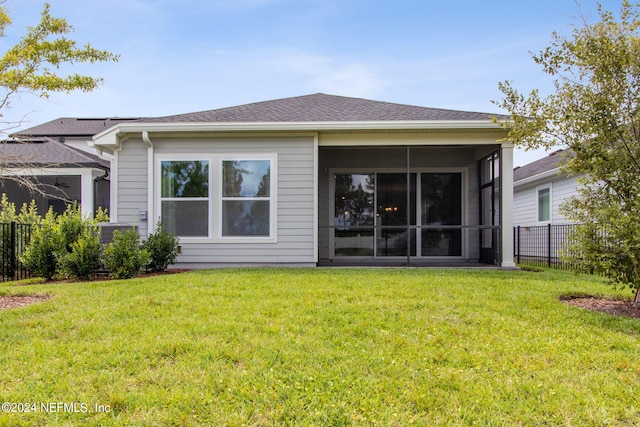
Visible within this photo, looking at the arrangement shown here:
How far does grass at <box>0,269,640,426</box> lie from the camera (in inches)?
83.4

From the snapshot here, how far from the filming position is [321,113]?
8.45 meters

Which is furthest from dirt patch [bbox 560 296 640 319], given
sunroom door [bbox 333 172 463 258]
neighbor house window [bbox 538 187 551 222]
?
neighbor house window [bbox 538 187 551 222]

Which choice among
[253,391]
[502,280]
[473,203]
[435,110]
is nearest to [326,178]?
[435,110]

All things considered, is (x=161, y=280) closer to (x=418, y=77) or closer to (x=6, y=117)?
(x=6, y=117)

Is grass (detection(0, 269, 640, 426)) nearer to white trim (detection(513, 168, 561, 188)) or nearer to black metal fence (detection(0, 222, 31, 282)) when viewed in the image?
black metal fence (detection(0, 222, 31, 282))

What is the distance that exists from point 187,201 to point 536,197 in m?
11.5

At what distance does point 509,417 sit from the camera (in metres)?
2.09

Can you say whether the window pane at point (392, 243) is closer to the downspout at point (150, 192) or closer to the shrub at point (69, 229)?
the downspout at point (150, 192)

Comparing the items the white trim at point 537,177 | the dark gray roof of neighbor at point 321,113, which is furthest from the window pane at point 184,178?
the white trim at point 537,177

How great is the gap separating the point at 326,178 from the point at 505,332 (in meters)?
7.08

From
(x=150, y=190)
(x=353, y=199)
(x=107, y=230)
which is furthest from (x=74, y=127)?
(x=353, y=199)

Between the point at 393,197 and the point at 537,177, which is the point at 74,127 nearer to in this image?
the point at 393,197

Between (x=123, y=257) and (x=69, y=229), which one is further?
(x=69, y=229)

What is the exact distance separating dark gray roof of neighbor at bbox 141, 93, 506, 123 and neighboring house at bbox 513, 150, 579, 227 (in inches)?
180
